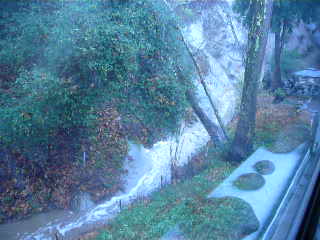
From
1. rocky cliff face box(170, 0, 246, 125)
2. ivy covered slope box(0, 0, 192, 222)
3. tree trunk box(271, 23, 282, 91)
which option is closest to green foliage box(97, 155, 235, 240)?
ivy covered slope box(0, 0, 192, 222)

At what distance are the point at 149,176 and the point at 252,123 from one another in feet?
6.51

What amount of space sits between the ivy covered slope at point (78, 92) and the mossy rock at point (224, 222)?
1.99 m

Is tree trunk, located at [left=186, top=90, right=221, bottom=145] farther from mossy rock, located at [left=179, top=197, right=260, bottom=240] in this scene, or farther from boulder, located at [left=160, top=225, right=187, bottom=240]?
boulder, located at [left=160, top=225, right=187, bottom=240]

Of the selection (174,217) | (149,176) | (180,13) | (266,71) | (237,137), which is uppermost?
(180,13)

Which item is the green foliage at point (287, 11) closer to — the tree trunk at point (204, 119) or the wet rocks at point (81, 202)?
the tree trunk at point (204, 119)

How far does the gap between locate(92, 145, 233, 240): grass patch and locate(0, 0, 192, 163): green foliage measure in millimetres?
1379

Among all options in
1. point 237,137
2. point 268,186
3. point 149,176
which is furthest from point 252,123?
point 268,186

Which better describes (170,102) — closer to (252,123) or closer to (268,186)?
(252,123)

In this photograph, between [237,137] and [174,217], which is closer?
[174,217]

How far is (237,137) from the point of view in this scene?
5.75 m

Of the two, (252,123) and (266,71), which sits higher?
(266,71)

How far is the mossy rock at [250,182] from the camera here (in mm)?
2924

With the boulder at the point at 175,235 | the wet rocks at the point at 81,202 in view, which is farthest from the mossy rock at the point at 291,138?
the wet rocks at the point at 81,202

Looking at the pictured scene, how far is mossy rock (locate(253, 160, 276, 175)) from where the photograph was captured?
314cm
